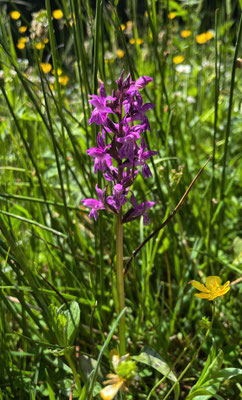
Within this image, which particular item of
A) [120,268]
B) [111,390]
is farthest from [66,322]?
[111,390]

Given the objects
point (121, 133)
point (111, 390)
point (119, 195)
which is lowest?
point (111, 390)

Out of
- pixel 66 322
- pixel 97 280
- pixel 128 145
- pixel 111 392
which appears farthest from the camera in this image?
pixel 97 280

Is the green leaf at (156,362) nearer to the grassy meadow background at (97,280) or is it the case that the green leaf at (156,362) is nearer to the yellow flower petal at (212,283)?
the grassy meadow background at (97,280)

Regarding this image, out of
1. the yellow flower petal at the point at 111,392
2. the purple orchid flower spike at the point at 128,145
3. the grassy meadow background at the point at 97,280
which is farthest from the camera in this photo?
the grassy meadow background at the point at 97,280

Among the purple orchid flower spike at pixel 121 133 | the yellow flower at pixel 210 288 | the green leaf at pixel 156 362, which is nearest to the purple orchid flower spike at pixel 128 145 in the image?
the purple orchid flower spike at pixel 121 133

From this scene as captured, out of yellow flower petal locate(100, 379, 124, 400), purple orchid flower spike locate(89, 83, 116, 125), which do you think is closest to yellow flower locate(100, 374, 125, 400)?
yellow flower petal locate(100, 379, 124, 400)

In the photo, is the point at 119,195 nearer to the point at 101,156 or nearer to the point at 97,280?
the point at 101,156

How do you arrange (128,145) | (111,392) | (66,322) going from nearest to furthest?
(111,392) → (128,145) → (66,322)

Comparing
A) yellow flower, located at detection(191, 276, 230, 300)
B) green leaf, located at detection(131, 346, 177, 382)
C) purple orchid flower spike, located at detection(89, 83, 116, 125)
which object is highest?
purple orchid flower spike, located at detection(89, 83, 116, 125)

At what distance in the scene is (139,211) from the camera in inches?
30.3

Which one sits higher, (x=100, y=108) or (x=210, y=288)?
(x=100, y=108)

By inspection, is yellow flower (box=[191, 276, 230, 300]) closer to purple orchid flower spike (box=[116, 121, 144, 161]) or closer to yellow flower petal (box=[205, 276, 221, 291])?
yellow flower petal (box=[205, 276, 221, 291])

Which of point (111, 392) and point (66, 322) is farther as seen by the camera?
point (66, 322)

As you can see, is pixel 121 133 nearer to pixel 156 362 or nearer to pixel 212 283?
pixel 212 283
